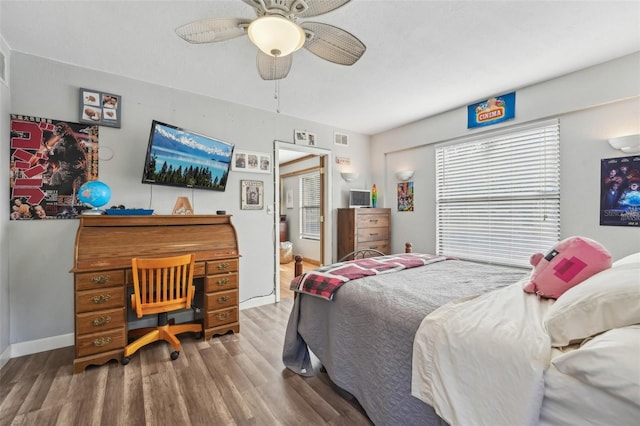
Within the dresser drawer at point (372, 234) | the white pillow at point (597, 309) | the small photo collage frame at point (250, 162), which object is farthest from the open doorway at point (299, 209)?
the white pillow at point (597, 309)

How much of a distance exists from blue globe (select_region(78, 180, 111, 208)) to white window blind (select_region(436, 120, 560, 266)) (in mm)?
3920

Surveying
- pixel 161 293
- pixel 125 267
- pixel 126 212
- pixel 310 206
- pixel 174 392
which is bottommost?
pixel 174 392

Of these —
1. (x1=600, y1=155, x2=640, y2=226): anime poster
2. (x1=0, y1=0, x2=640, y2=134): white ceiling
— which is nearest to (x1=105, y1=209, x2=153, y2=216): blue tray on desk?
(x1=0, y1=0, x2=640, y2=134): white ceiling

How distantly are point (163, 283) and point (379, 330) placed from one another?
1784 mm

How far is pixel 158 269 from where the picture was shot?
2193mm

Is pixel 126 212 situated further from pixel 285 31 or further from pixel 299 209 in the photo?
pixel 299 209

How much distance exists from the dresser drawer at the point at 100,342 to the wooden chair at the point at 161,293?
0.30 ft

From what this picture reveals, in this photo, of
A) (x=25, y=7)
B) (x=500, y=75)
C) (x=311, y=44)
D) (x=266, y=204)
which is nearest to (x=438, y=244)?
(x=500, y=75)

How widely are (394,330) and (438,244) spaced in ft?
9.44

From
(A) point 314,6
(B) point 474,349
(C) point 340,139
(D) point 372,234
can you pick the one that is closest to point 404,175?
(D) point 372,234

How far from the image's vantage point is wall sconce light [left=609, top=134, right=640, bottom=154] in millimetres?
2312

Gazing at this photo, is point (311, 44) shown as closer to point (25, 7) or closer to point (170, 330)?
point (25, 7)

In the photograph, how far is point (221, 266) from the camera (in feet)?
8.79

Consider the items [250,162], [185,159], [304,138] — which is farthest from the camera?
[304,138]
